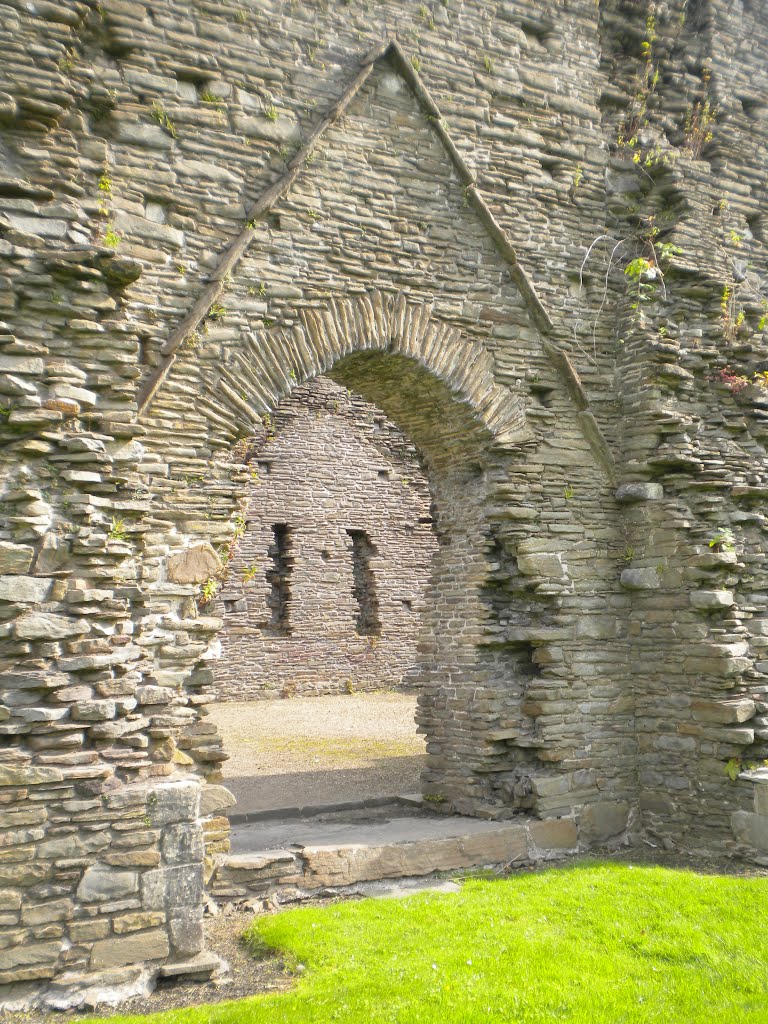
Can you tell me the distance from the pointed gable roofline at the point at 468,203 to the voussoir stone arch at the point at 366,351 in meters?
0.38

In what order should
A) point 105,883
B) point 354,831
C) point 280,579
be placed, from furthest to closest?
point 280,579
point 354,831
point 105,883

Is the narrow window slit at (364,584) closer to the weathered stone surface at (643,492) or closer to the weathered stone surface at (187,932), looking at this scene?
the weathered stone surface at (643,492)

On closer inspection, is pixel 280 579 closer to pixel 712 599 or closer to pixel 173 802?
pixel 712 599

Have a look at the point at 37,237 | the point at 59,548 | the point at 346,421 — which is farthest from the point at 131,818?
the point at 346,421

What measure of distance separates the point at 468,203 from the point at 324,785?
230 inches

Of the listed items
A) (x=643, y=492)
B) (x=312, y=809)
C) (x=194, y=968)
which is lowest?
(x=194, y=968)

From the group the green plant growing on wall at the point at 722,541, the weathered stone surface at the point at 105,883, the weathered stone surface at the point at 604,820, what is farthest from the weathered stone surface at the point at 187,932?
the green plant growing on wall at the point at 722,541

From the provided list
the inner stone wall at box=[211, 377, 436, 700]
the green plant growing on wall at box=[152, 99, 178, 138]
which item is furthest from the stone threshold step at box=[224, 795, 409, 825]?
the inner stone wall at box=[211, 377, 436, 700]

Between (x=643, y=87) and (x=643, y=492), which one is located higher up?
(x=643, y=87)

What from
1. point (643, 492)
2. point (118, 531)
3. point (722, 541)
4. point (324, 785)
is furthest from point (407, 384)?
point (324, 785)

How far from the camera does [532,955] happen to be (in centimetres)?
465

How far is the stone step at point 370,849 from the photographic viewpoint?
5.61 m

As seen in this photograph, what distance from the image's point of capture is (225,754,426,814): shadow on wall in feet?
26.7

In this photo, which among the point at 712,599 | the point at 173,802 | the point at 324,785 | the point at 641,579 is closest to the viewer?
the point at 173,802
